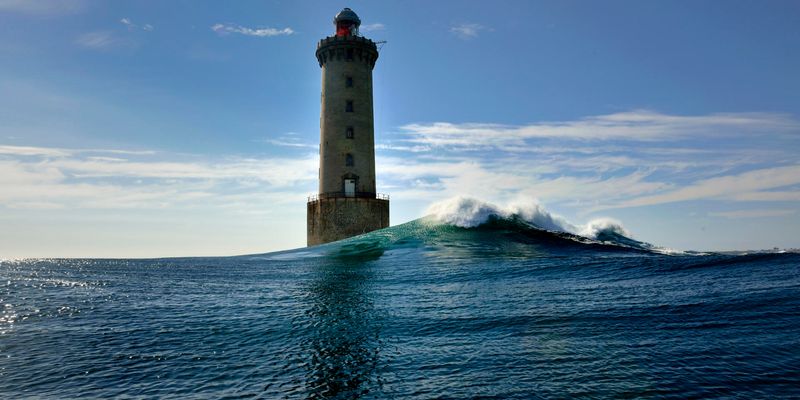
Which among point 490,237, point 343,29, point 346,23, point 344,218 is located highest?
point 346,23

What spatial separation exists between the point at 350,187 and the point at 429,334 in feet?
112

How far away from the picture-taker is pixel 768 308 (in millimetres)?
11469

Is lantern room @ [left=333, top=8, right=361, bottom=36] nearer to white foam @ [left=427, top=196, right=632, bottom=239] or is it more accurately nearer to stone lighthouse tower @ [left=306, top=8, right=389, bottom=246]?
stone lighthouse tower @ [left=306, top=8, right=389, bottom=246]

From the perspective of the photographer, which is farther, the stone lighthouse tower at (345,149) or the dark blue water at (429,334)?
the stone lighthouse tower at (345,149)

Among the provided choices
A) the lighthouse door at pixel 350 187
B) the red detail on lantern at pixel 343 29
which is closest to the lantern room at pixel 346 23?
the red detail on lantern at pixel 343 29

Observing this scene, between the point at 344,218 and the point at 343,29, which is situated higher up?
the point at 343,29

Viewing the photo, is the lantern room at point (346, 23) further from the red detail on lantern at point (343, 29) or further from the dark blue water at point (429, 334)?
the dark blue water at point (429, 334)

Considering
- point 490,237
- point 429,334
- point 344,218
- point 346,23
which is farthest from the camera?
point 346,23

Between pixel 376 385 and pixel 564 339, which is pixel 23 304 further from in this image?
pixel 564 339

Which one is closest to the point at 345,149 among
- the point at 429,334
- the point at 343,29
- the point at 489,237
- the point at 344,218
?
the point at 344,218

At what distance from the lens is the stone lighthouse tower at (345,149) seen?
43.1 metres

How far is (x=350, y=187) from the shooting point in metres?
43.7

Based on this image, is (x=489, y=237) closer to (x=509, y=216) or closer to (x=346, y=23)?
(x=509, y=216)

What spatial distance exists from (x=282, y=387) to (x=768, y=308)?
10876 millimetres
